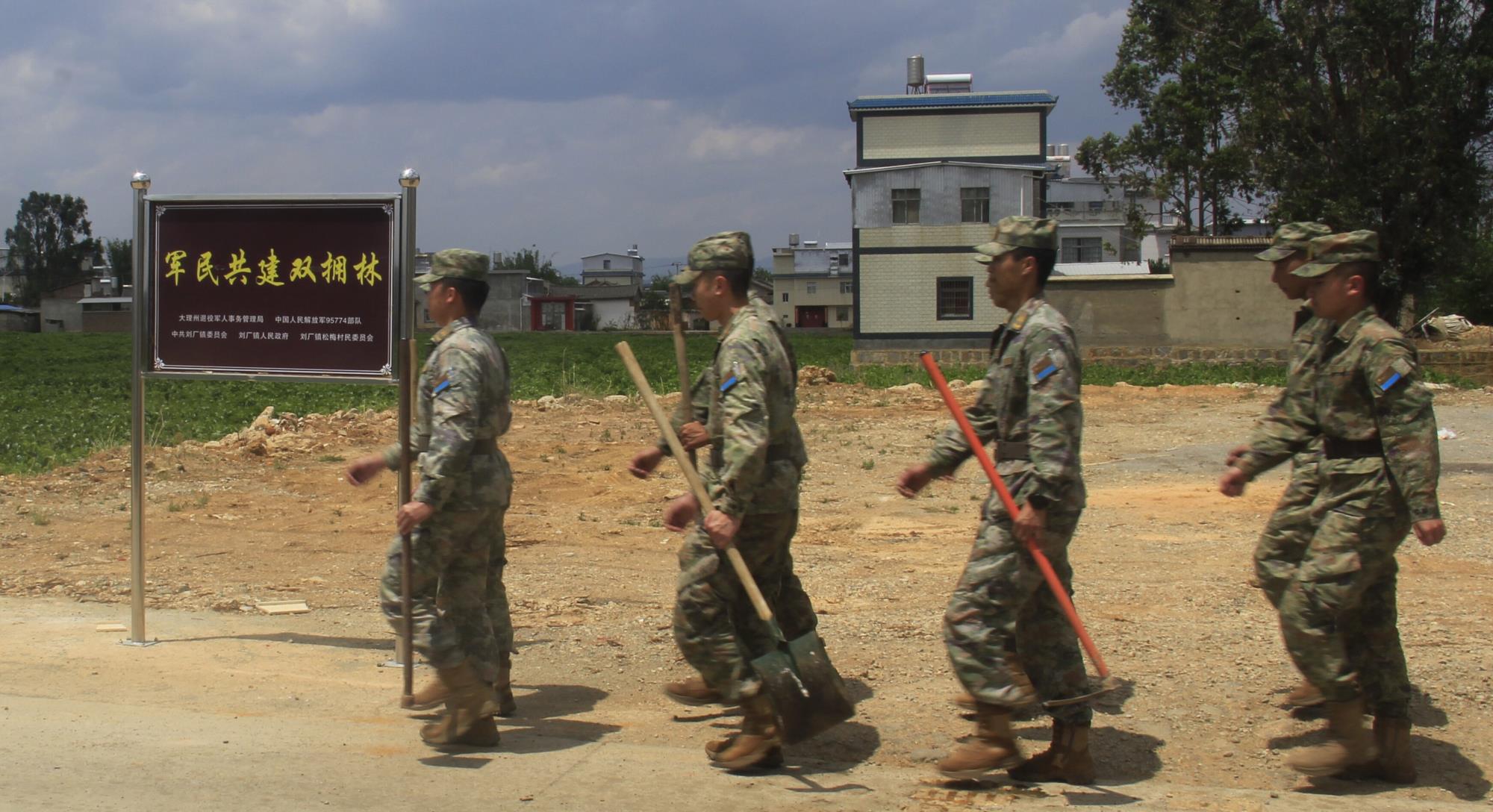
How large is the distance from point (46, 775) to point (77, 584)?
412cm

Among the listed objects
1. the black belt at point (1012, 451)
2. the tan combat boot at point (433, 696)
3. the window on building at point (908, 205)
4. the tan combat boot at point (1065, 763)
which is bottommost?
the tan combat boot at point (1065, 763)

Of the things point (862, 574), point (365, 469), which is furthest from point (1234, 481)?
point (862, 574)

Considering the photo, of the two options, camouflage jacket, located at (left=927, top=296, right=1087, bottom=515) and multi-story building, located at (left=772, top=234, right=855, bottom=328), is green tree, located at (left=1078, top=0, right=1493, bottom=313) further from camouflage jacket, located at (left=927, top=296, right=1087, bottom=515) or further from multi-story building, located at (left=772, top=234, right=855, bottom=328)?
multi-story building, located at (left=772, top=234, right=855, bottom=328)

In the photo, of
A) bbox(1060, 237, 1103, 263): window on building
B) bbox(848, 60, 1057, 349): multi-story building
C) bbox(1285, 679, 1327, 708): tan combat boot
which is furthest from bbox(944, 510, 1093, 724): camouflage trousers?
bbox(1060, 237, 1103, 263): window on building

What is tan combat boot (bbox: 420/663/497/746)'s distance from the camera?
512 centimetres

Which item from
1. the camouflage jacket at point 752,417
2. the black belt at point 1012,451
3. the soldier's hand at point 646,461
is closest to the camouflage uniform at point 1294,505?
the black belt at point 1012,451

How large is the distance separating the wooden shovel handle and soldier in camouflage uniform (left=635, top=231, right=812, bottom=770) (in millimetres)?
48

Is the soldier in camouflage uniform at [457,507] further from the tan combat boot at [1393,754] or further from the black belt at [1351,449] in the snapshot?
the tan combat boot at [1393,754]

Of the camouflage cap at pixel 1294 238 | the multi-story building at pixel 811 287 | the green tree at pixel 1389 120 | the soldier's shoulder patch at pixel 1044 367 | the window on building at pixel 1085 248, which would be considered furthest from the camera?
the multi-story building at pixel 811 287

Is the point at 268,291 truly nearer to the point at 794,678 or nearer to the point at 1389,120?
the point at 794,678

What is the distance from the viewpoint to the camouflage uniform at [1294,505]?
5215 mm

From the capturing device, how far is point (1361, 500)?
15.2 feet

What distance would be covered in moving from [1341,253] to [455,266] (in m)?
3.30

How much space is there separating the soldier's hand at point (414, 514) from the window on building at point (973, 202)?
36.1 meters
